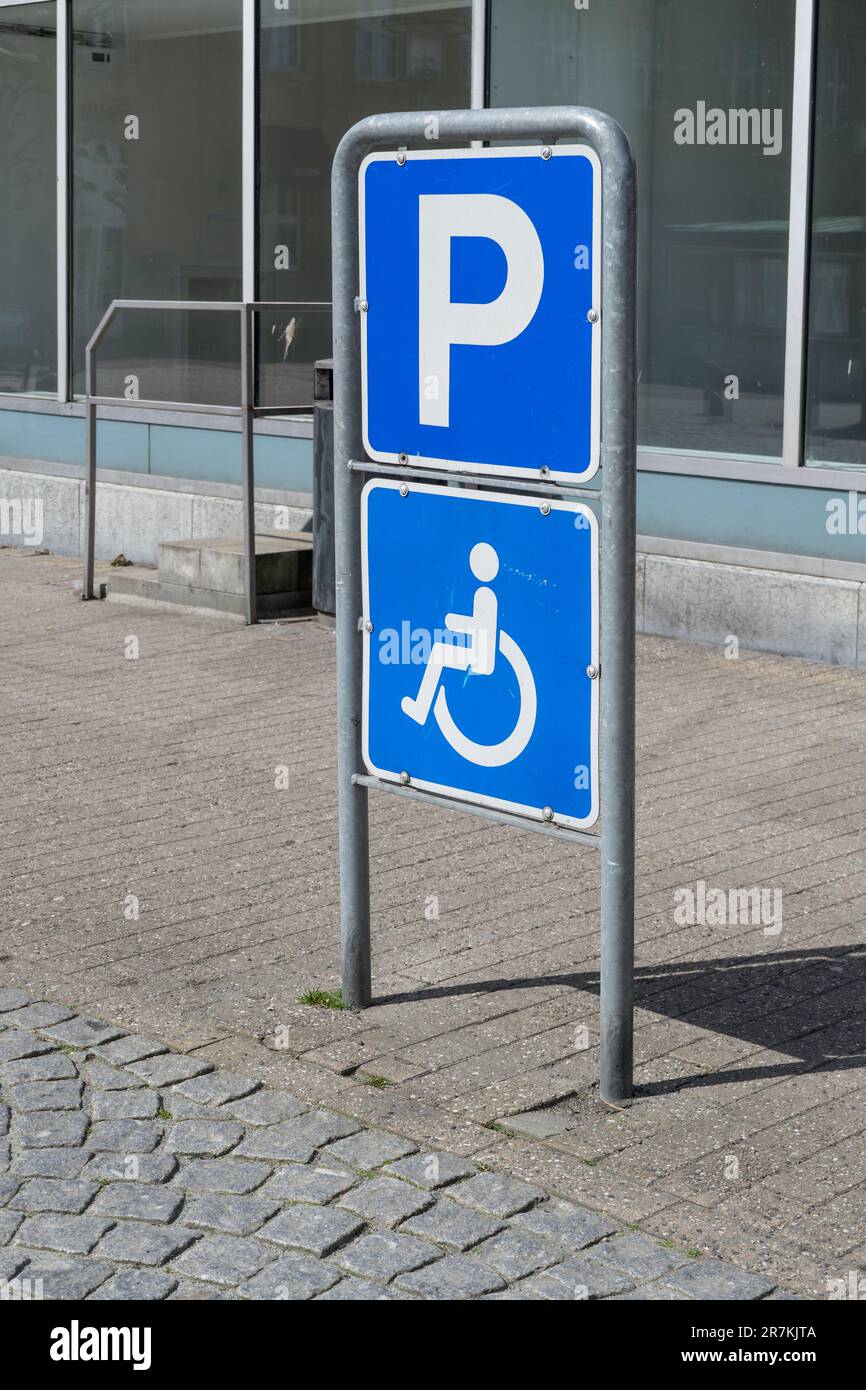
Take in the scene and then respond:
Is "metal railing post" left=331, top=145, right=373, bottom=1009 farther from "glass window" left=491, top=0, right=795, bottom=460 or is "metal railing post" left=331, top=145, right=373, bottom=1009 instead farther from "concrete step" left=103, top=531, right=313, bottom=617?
"concrete step" left=103, top=531, right=313, bottom=617

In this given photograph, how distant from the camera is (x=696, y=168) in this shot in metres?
9.64

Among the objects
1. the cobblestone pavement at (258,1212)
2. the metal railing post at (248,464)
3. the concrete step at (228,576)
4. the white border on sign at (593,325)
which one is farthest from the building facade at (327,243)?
the cobblestone pavement at (258,1212)

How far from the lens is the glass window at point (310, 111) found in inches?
426

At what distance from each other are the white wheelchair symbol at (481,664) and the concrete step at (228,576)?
18.2ft

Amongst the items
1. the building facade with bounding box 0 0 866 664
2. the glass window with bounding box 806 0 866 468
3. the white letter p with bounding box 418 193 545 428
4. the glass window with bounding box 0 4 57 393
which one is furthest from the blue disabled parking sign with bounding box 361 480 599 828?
the glass window with bounding box 0 4 57 393

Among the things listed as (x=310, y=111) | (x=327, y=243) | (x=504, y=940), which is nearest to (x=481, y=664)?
(x=504, y=940)

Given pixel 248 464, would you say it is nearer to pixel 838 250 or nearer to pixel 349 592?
pixel 838 250

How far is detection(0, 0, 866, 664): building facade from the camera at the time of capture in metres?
8.99

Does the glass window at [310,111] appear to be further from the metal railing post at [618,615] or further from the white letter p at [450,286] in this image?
the metal railing post at [618,615]

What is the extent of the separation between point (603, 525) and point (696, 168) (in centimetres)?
606
